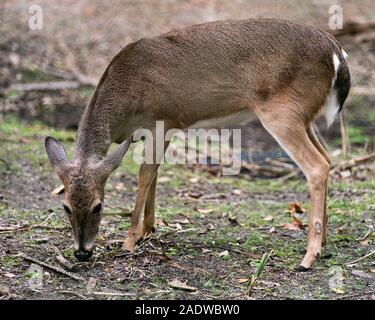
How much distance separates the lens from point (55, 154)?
19.2 ft

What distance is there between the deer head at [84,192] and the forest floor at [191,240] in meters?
0.23

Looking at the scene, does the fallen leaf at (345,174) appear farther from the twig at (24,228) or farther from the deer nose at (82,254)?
the deer nose at (82,254)

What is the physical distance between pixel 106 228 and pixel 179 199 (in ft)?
5.76

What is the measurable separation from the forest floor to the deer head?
0.77 ft

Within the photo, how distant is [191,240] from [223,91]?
1301 mm

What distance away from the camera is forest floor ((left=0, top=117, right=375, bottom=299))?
18.0 ft

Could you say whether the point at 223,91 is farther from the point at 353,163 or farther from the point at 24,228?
the point at 353,163

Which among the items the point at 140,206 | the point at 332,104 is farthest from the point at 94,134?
the point at 332,104

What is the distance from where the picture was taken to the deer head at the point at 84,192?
222 inches

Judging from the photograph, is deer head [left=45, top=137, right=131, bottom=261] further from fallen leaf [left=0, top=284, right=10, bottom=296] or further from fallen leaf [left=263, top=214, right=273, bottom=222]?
fallen leaf [left=263, top=214, right=273, bottom=222]

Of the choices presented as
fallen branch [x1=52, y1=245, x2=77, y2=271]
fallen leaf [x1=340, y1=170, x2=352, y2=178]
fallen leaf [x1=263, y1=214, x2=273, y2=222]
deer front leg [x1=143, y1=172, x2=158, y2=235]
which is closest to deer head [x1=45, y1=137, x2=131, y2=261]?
fallen branch [x1=52, y1=245, x2=77, y2=271]

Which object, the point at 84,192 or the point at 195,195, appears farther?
the point at 195,195

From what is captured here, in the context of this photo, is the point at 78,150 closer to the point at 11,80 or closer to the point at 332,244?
the point at 332,244
